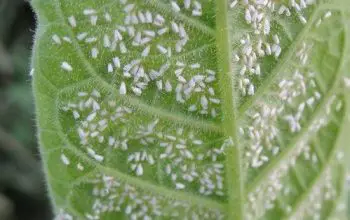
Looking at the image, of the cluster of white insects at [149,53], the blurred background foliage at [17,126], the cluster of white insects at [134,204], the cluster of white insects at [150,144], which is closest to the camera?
the cluster of white insects at [149,53]

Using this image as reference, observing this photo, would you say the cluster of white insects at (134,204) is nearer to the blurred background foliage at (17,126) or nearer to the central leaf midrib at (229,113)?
the central leaf midrib at (229,113)

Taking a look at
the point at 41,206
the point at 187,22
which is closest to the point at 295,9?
the point at 187,22

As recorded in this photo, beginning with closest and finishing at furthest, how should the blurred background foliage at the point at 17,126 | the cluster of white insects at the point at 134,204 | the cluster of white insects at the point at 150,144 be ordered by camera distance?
the cluster of white insects at the point at 150,144 → the cluster of white insects at the point at 134,204 → the blurred background foliage at the point at 17,126

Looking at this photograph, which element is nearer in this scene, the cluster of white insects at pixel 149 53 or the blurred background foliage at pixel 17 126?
the cluster of white insects at pixel 149 53

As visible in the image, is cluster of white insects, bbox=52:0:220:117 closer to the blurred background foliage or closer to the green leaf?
the green leaf

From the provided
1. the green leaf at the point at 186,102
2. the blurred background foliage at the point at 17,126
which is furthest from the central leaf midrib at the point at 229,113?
the blurred background foliage at the point at 17,126

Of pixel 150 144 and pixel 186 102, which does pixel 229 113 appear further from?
pixel 150 144

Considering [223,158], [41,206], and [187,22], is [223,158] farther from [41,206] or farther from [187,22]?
[41,206]
